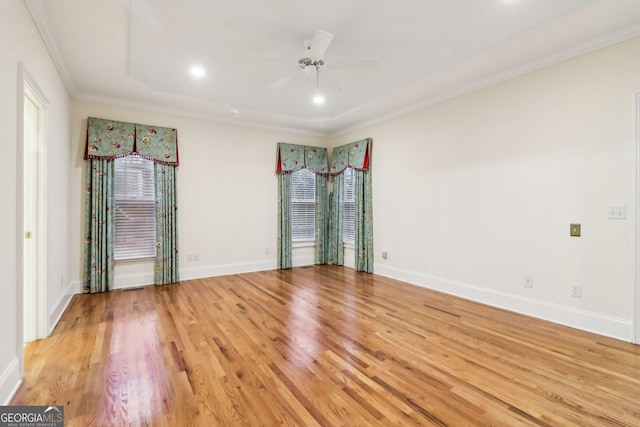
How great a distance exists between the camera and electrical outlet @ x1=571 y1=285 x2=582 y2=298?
2980 millimetres

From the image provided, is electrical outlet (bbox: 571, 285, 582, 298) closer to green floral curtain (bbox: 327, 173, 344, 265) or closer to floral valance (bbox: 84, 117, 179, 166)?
green floral curtain (bbox: 327, 173, 344, 265)

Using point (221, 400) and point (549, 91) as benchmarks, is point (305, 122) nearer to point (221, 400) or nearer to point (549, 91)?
point (549, 91)

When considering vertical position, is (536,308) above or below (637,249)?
below

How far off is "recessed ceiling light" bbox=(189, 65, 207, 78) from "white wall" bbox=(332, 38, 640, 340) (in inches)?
121

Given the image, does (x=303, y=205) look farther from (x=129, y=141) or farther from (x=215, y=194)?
(x=129, y=141)

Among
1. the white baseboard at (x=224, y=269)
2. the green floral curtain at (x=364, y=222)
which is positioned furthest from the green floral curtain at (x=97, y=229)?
the green floral curtain at (x=364, y=222)

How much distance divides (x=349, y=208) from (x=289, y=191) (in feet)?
4.08

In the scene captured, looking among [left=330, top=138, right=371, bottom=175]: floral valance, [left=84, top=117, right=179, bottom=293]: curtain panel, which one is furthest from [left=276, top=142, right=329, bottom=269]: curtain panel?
[left=84, top=117, right=179, bottom=293]: curtain panel

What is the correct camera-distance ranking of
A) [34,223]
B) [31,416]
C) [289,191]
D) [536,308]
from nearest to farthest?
[31,416] → [34,223] → [536,308] → [289,191]

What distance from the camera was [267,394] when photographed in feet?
6.32

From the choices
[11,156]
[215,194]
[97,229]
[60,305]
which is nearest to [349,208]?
[215,194]

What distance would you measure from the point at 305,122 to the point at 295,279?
2901 mm

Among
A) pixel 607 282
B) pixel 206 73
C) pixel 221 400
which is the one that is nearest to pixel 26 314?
pixel 221 400

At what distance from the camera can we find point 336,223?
612cm
